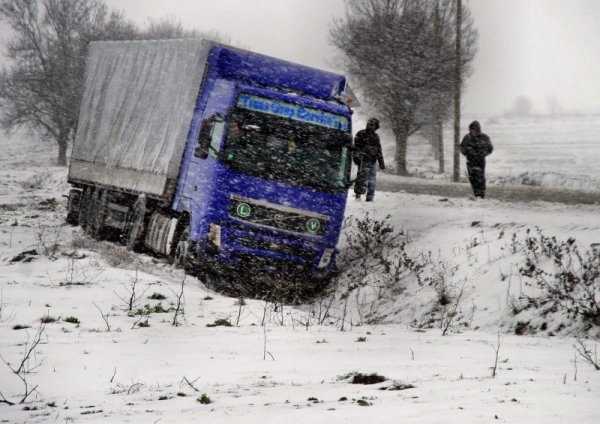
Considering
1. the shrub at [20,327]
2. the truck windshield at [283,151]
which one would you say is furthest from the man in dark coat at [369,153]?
the shrub at [20,327]

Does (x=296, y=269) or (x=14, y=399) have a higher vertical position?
(x=296, y=269)

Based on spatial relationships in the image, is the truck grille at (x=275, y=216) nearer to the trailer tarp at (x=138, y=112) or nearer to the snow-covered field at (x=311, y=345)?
the snow-covered field at (x=311, y=345)

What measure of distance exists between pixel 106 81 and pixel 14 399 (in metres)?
12.8

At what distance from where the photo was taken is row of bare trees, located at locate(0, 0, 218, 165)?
39.2 m

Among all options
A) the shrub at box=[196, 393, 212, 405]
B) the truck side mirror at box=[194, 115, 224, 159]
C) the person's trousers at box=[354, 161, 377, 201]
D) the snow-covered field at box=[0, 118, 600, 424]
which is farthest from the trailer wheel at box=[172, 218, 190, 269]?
the shrub at box=[196, 393, 212, 405]

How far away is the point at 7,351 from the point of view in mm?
5188

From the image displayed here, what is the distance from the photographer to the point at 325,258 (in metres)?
10.2

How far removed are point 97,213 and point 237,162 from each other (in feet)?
21.9

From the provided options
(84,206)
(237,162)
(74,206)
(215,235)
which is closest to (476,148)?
(237,162)

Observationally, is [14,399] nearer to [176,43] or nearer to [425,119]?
[176,43]

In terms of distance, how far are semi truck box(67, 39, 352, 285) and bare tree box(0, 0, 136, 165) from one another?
92.7 feet

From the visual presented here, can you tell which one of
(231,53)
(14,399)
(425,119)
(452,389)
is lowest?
(14,399)

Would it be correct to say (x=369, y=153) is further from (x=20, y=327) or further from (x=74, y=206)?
(x=20, y=327)

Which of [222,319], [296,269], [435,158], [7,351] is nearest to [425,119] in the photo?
[435,158]
